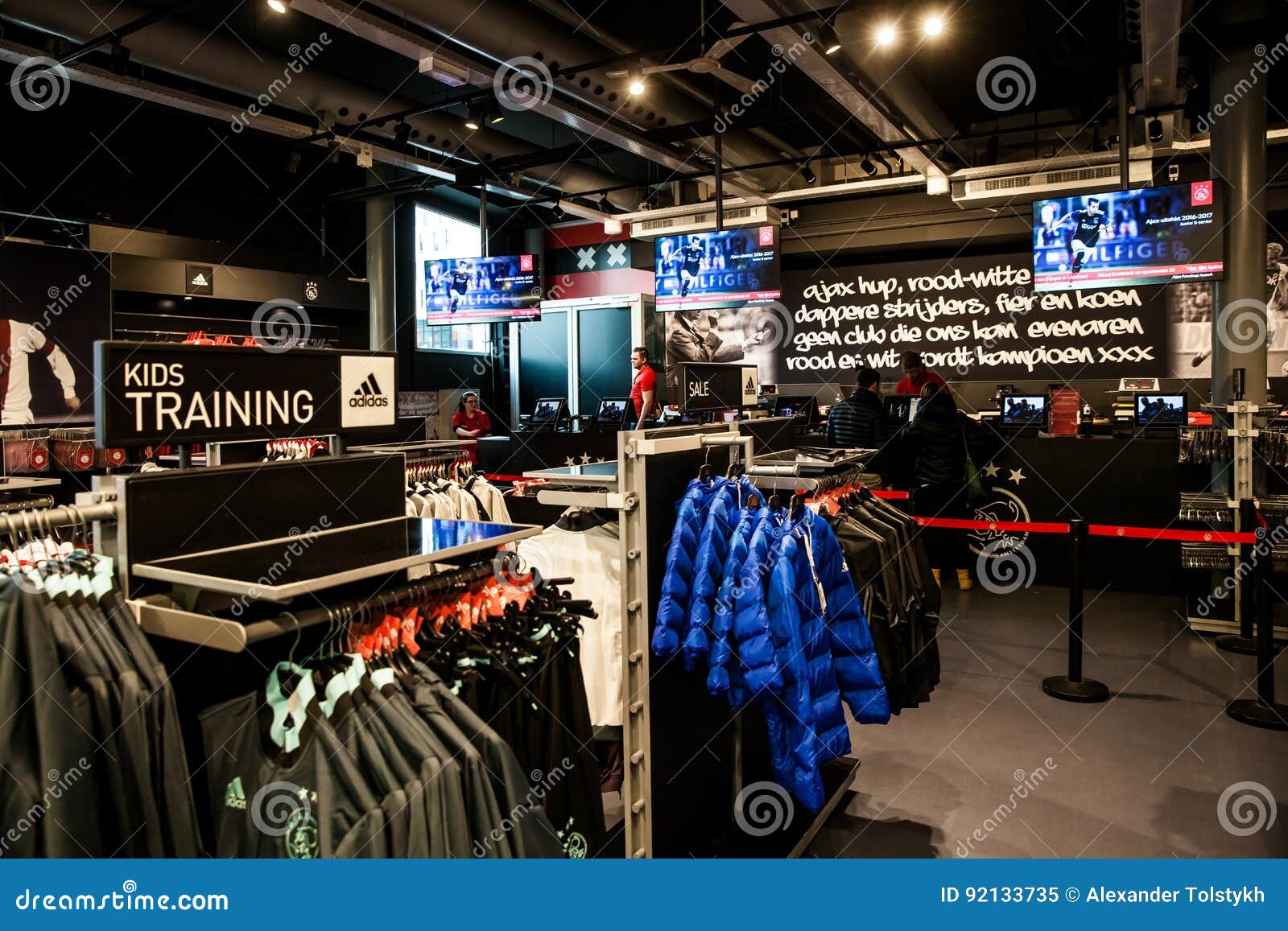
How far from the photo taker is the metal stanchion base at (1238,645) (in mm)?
5172

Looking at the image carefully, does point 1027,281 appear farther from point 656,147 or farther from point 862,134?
point 656,147

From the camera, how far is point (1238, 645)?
523cm

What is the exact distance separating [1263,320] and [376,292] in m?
8.93

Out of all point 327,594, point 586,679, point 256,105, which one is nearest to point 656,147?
point 256,105

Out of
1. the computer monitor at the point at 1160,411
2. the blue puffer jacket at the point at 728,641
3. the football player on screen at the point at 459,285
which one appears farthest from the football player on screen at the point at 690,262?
the blue puffer jacket at the point at 728,641

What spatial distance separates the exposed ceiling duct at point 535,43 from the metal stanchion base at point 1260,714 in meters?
5.47

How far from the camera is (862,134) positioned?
32.9 feet

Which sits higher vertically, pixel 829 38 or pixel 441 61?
pixel 829 38

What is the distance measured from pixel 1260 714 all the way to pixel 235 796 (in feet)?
15.0
